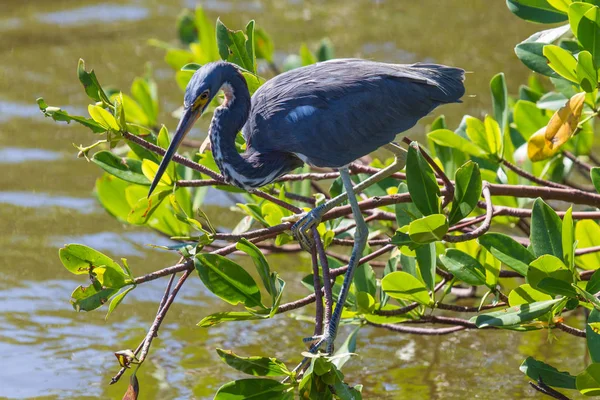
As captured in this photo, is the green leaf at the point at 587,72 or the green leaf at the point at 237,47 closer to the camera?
the green leaf at the point at 587,72

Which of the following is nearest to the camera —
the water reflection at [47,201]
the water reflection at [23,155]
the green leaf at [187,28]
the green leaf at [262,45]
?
the green leaf at [262,45]

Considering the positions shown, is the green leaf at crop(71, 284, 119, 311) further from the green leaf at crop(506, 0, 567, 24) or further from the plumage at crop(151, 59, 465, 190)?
the green leaf at crop(506, 0, 567, 24)

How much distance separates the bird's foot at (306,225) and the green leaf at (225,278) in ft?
0.78

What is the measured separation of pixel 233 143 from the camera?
119 inches

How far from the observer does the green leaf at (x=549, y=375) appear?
263 cm

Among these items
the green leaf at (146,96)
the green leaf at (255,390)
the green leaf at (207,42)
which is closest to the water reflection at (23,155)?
the green leaf at (146,96)

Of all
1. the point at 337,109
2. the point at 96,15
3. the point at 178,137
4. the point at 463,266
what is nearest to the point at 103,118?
the point at 178,137

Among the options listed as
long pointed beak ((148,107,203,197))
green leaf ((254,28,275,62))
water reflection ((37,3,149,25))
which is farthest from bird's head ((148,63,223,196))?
water reflection ((37,3,149,25))

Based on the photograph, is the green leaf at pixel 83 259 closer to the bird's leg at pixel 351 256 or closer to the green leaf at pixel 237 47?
the bird's leg at pixel 351 256

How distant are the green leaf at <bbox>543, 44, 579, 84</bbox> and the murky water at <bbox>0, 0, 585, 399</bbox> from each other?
135 cm

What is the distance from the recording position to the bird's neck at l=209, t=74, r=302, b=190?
2971 mm

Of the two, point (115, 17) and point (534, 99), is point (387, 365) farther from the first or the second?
point (115, 17)

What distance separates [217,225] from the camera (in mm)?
5152

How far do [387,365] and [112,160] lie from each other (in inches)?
59.3
